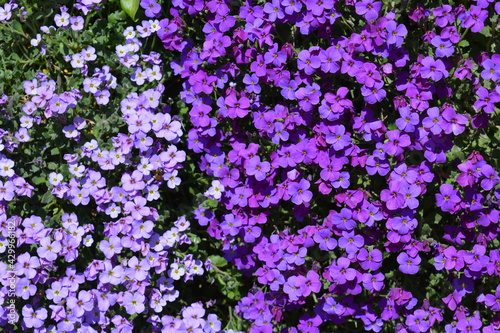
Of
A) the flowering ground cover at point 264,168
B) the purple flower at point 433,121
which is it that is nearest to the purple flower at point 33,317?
the flowering ground cover at point 264,168

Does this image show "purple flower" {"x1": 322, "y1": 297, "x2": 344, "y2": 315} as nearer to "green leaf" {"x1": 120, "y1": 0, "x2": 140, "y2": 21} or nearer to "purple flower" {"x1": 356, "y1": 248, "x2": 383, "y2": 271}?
"purple flower" {"x1": 356, "y1": 248, "x2": 383, "y2": 271}

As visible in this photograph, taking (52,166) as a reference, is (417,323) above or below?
above

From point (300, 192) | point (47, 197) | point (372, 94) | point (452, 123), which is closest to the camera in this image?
point (452, 123)

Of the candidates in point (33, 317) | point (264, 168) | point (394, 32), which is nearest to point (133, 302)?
point (33, 317)

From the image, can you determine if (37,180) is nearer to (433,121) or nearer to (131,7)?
(131,7)

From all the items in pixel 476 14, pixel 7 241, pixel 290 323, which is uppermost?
pixel 476 14

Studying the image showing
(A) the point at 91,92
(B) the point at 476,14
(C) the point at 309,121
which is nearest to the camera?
(B) the point at 476,14

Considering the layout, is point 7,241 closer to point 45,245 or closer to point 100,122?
point 45,245

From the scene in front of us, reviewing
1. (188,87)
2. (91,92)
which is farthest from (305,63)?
(91,92)

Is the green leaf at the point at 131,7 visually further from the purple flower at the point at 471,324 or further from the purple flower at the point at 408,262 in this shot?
the purple flower at the point at 471,324
